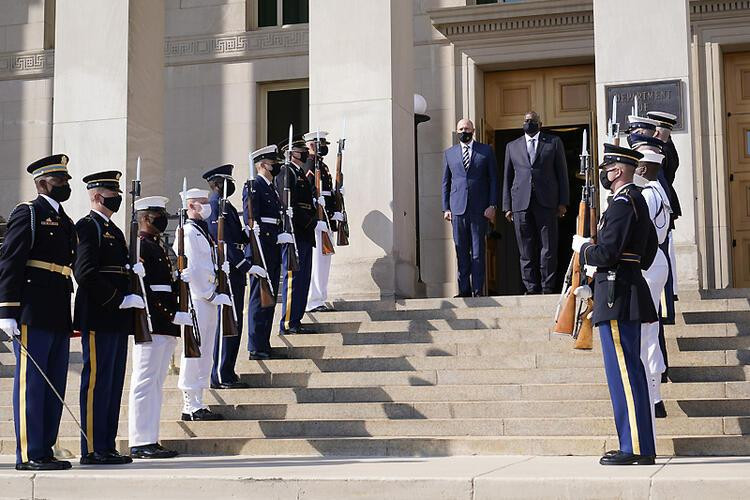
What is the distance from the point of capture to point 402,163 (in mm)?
15266

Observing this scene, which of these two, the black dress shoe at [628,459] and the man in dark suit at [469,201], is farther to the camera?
the man in dark suit at [469,201]

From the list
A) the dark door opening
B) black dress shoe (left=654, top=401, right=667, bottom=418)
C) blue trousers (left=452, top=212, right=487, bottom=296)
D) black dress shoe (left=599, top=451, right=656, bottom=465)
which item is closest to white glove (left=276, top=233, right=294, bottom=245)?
blue trousers (left=452, top=212, right=487, bottom=296)

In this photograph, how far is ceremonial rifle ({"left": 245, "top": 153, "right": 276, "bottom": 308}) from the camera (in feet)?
38.9

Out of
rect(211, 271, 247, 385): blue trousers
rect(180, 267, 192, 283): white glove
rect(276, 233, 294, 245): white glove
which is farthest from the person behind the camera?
rect(276, 233, 294, 245): white glove

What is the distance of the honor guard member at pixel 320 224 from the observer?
1366cm

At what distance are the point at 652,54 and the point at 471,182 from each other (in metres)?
2.57

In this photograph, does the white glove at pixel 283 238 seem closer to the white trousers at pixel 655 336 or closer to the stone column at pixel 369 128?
the stone column at pixel 369 128

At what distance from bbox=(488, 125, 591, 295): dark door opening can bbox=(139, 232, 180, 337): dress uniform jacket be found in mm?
8921

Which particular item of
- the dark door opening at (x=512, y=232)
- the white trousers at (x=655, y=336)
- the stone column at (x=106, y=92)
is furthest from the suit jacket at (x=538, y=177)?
the stone column at (x=106, y=92)

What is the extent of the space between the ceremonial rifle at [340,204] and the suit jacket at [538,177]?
1937 mm

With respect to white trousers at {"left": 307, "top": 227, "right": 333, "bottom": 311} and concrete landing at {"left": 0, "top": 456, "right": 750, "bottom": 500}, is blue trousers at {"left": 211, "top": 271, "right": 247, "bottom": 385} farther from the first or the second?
concrete landing at {"left": 0, "top": 456, "right": 750, "bottom": 500}

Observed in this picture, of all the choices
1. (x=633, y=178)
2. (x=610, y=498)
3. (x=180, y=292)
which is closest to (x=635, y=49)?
(x=633, y=178)

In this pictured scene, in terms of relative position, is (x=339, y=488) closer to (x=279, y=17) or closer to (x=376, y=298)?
(x=376, y=298)

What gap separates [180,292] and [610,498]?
446 cm
